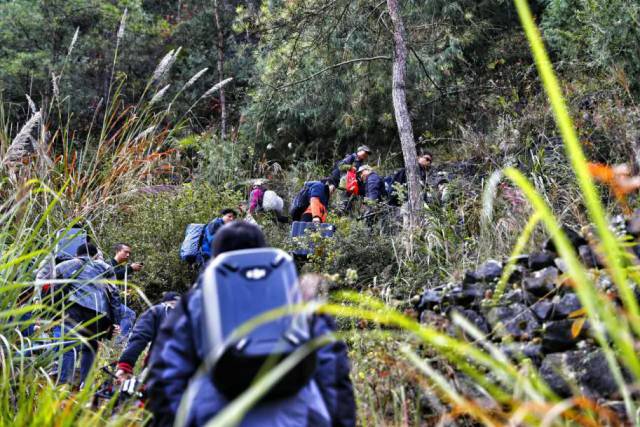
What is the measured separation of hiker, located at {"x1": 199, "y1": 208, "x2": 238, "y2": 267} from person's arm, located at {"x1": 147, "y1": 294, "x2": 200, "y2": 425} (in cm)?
708

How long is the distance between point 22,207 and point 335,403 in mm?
2145

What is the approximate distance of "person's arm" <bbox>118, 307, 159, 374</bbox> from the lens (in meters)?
5.80

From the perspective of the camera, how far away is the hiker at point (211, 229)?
1006cm

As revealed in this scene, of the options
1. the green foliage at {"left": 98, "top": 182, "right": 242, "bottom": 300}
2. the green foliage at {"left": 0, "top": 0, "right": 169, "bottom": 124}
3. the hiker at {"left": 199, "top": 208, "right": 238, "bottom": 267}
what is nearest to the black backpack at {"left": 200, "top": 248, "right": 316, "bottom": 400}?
the hiker at {"left": 199, "top": 208, "right": 238, "bottom": 267}

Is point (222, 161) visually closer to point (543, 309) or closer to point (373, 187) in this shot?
point (373, 187)

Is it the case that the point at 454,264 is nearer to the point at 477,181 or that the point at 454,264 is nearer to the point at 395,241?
the point at 395,241

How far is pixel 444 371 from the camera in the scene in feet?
16.4

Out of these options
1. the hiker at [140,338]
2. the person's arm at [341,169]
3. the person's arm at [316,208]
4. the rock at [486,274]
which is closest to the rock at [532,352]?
the rock at [486,274]

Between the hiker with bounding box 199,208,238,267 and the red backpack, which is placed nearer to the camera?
the hiker with bounding box 199,208,238,267

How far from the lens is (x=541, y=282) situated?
5496 mm

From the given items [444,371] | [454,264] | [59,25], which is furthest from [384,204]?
[59,25]

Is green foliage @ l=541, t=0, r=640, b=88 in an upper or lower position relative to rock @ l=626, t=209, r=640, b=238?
upper

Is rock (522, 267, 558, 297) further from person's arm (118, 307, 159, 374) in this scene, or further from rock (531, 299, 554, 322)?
person's arm (118, 307, 159, 374)

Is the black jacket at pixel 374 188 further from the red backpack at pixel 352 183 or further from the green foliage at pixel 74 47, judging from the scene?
the green foliage at pixel 74 47
